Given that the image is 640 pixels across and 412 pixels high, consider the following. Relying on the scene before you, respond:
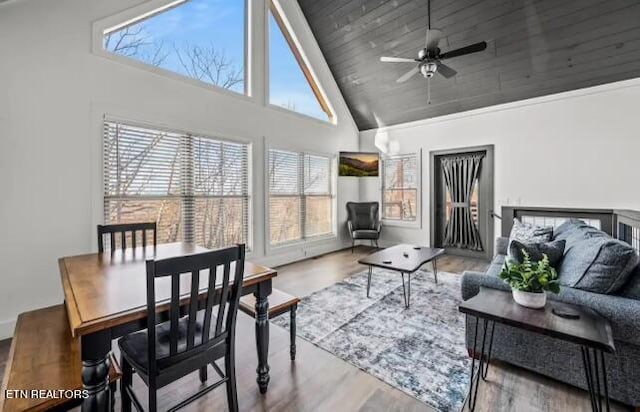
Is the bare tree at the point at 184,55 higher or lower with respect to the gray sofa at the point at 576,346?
higher

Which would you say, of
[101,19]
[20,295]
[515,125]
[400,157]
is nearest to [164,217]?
[20,295]

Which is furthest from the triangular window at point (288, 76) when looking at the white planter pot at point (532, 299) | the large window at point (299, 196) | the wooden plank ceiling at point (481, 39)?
the white planter pot at point (532, 299)

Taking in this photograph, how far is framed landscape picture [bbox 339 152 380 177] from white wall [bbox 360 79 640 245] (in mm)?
1401

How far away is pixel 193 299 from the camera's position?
133 centimetres

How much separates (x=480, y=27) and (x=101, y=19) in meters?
4.72

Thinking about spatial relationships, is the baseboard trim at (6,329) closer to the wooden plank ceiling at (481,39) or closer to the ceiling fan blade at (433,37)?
the ceiling fan blade at (433,37)

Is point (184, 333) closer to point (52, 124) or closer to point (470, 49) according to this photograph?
point (52, 124)

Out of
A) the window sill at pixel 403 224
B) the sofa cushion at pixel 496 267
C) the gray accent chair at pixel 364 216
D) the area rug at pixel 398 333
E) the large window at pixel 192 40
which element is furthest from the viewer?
the gray accent chair at pixel 364 216

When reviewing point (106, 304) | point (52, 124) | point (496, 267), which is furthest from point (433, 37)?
point (52, 124)

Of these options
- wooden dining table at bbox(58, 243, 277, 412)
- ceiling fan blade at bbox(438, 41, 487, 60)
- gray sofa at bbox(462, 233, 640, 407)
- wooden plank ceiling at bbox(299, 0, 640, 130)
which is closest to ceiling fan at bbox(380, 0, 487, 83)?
ceiling fan blade at bbox(438, 41, 487, 60)

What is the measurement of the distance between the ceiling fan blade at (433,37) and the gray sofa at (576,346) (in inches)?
100

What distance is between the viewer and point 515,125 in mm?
4875

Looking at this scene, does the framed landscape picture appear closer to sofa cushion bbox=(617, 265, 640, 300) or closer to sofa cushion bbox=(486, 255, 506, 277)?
sofa cushion bbox=(486, 255, 506, 277)

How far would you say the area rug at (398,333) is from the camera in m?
1.96
